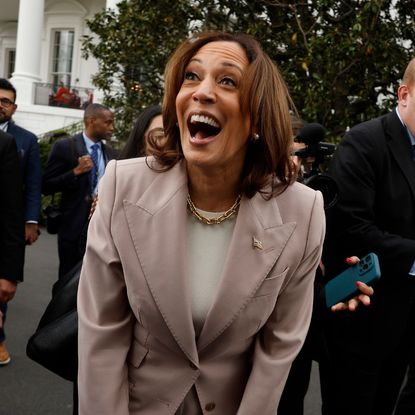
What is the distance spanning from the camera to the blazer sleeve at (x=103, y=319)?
184 centimetres

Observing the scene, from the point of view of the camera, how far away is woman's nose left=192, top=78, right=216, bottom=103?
1.77 metres

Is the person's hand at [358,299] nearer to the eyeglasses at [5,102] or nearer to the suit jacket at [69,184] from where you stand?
the suit jacket at [69,184]

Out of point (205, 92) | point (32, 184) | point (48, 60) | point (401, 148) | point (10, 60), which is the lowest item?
point (32, 184)

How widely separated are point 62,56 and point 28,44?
3.65m

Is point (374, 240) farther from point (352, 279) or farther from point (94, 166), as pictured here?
point (94, 166)

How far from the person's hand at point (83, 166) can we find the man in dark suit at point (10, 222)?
1557 millimetres

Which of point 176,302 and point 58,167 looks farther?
point 58,167

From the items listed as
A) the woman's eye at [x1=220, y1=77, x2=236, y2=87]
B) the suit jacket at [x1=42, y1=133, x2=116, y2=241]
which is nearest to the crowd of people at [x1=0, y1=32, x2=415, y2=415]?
the woman's eye at [x1=220, y1=77, x2=236, y2=87]

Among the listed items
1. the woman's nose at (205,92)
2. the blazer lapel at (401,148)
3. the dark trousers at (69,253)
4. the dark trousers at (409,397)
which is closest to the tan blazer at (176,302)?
the woman's nose at (205,92)

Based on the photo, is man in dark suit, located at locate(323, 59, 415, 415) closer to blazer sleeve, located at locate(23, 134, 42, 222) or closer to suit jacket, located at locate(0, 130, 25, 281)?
suit jacket, located at locate(0, 130, 25, 281)

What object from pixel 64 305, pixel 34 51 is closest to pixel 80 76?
pixel 34 51

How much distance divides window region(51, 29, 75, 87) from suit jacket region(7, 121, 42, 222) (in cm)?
1749

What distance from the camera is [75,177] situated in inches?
193

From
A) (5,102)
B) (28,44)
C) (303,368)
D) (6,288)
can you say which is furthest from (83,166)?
(28,44)
